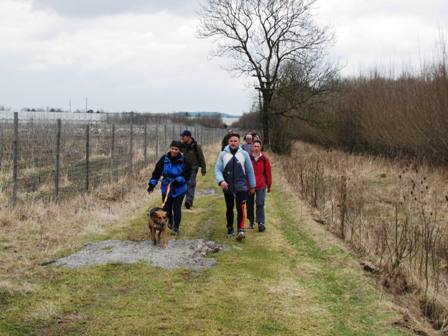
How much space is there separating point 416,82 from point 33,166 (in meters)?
15.8

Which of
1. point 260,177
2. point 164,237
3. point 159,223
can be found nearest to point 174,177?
point 159,223

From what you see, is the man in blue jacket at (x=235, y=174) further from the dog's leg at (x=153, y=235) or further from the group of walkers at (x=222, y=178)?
the dog's leg at (x=153, y=235)

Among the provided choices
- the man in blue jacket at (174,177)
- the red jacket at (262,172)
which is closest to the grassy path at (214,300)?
the man in blue jacket at (174,177)

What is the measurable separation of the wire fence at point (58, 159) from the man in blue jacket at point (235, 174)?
4.14m

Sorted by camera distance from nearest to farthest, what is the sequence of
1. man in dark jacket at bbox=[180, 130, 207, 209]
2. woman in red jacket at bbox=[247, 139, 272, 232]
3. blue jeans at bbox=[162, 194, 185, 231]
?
blue jeans at bbox=[162, 194, 185, 231] < woman in red jacket at bbox=[247, 139, 272, 232] < man in dark jacket at bbox=[180, 130, 207, 209]

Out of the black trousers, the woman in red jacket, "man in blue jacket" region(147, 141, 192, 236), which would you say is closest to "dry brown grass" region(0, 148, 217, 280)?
"man in blue jacket" region(147, 141, 192, 236)

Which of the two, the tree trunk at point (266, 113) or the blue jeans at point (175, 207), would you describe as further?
the tree trunk at point (266, 113)

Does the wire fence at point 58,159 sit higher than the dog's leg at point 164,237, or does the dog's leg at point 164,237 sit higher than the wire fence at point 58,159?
the wire fence at point 58,159

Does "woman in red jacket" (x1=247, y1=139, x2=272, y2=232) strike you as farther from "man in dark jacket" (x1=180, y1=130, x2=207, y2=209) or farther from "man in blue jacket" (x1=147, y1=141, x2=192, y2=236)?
"man in dark jacket" (x1=180, y1=130, x2=207, y2=209)

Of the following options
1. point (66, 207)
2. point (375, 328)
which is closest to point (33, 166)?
point (66, 207)

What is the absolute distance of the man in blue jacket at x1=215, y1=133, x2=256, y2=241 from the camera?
31.0 ft

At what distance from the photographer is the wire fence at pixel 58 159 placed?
12.5 meters

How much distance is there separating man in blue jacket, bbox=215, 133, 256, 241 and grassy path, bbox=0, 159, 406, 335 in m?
1.04

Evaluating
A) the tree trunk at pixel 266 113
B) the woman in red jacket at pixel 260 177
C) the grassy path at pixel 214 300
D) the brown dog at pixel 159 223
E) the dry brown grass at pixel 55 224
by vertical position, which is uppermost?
the tree trunk at pixel 266 113
